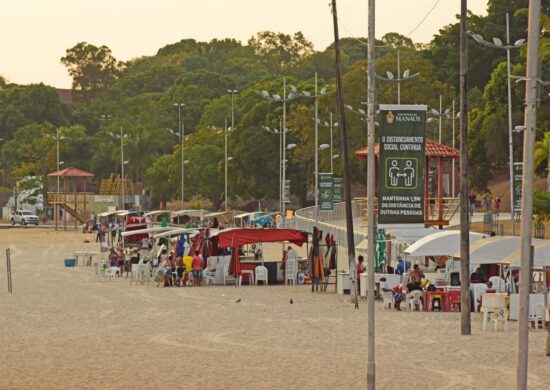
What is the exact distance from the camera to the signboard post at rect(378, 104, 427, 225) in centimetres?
2511

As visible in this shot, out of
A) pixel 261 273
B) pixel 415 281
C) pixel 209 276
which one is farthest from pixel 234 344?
pixel 209 276

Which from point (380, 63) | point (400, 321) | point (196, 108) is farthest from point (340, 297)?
point (196, 108)

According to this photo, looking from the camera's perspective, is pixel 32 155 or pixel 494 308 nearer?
pixel 494 308

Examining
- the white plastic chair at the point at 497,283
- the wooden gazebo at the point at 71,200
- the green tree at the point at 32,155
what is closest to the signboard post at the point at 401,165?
the white plastic chair at the point at 497,283

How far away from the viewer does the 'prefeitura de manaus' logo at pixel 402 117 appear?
25062 millimetres

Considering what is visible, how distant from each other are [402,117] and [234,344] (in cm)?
557

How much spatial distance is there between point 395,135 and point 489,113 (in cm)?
5873

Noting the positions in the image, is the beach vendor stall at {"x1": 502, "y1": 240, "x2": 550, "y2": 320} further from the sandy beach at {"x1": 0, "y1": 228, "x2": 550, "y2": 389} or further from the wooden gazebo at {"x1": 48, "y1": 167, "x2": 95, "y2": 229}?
the wooden gazebo at {"x1": 48, "y1": 167, "x2": 95, "y2": 229}

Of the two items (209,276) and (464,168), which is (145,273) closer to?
(209,276)

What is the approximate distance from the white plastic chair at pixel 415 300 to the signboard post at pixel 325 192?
25801 mm

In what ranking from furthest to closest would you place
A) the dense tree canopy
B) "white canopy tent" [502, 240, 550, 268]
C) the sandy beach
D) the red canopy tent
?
the dense tree canopy → the red canopy tent → "white canopy tent" [502, 240, 550, 268] → the sandy beach

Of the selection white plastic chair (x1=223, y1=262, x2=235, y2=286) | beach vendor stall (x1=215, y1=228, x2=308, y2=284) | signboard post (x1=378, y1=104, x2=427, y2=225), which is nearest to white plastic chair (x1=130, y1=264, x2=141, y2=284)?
white plastic chair (x1=223, y1=262, x2=235, y2=286)

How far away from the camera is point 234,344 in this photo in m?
27.0

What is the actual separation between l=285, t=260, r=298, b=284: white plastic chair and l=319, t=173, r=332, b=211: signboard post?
50.2 ft
